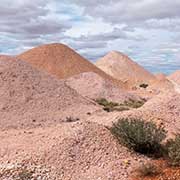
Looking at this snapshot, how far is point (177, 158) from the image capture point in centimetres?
1145

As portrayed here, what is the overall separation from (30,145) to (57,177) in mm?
2065

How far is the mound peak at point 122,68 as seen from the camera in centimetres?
9069

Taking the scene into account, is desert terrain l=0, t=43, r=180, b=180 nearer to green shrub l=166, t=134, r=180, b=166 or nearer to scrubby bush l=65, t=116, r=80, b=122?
scrubby bush l=65, t=116, r=80, b=122

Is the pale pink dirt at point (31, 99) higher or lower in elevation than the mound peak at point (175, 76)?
higher

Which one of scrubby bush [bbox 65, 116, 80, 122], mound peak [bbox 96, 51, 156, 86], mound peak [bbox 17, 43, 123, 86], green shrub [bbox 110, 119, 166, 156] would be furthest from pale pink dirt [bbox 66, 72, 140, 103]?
mound peak [bbox 96, 51, 156, 86]

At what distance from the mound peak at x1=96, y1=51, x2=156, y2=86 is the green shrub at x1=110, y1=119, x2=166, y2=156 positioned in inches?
2973

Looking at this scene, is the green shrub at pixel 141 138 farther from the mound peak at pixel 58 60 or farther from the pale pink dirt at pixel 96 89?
the mound peak at pixel 58 60

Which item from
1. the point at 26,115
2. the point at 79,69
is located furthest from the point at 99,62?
the point at 26,115

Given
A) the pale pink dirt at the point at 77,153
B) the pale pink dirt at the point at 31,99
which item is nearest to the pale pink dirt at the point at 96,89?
the pale pink dirt at the point at 31,99

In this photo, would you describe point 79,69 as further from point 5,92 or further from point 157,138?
point 157,138

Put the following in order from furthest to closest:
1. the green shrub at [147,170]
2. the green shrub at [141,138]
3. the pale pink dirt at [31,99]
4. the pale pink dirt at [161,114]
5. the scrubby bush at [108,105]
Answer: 1. the scrubby bush at [108,105]
2. the pale pink dirt at [31,99]
3. the pale pink dirt at [161,114]
4. the green shrub at [141,138]
5. the green shrub at [147,170]

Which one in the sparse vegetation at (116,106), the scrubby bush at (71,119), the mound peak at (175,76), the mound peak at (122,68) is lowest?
the mound peak at (175,76)

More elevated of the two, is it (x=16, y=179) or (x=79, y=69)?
(x=16, y=179)

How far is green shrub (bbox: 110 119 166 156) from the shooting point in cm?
1243
